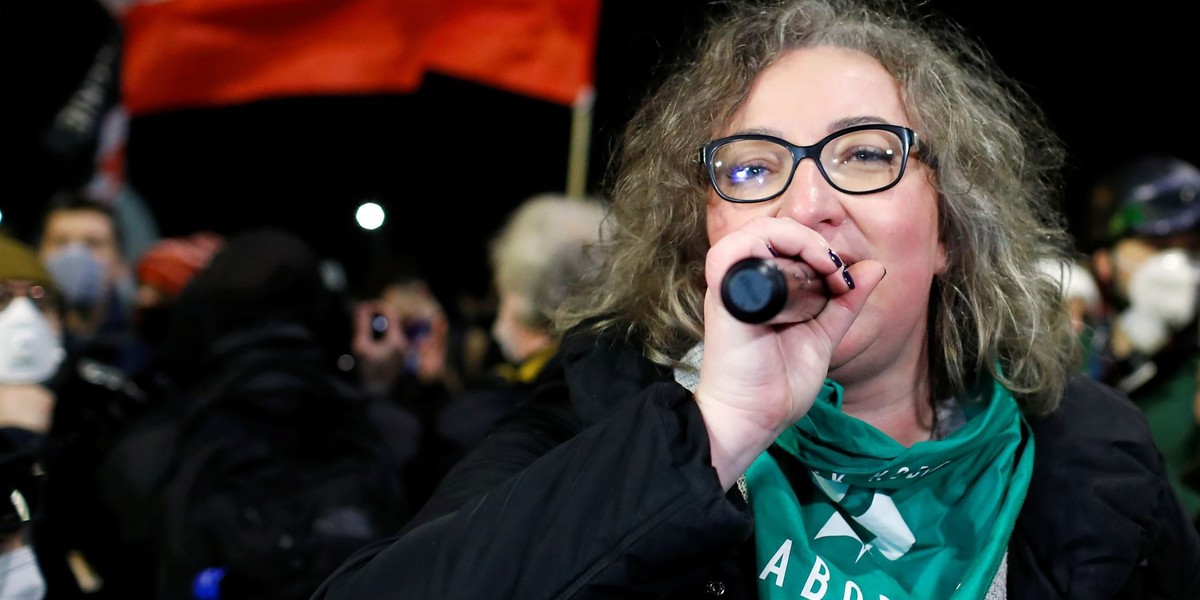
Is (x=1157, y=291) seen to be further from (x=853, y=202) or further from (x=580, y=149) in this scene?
(x=853, y=202)

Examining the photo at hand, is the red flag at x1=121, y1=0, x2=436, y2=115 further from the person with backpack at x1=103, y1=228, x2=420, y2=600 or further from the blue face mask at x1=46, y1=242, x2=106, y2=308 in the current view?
the person with backpack at x1=103, y1=228, x2=420, y2=600

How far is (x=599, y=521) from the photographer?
1.32m

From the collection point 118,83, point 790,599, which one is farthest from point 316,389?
point 118,83

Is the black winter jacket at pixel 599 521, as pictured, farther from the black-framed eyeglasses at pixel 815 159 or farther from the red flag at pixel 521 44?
the red flag at pixel 521 44

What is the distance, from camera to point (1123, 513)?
1.89 m

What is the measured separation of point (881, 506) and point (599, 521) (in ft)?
2.39

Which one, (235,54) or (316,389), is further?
(235,54)

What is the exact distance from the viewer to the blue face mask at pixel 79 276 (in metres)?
4.69

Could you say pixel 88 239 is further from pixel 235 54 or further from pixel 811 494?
pixel 811 494

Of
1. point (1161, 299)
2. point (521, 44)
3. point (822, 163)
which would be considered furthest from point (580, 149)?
point (822, 163)

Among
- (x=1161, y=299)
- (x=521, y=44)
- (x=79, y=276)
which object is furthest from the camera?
(x=521, y=44)

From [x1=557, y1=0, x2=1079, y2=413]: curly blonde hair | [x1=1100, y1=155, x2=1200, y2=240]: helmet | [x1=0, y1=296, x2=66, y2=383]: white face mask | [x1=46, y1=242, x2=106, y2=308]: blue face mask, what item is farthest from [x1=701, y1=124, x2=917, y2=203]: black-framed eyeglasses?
[x1=46, y1=242, x2=106, y2=308]: blue face mask

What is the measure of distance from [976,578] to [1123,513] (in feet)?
0.99

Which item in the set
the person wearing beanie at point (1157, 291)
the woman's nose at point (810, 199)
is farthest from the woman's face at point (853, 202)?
the person wearing beanie at point (1157, 291)
